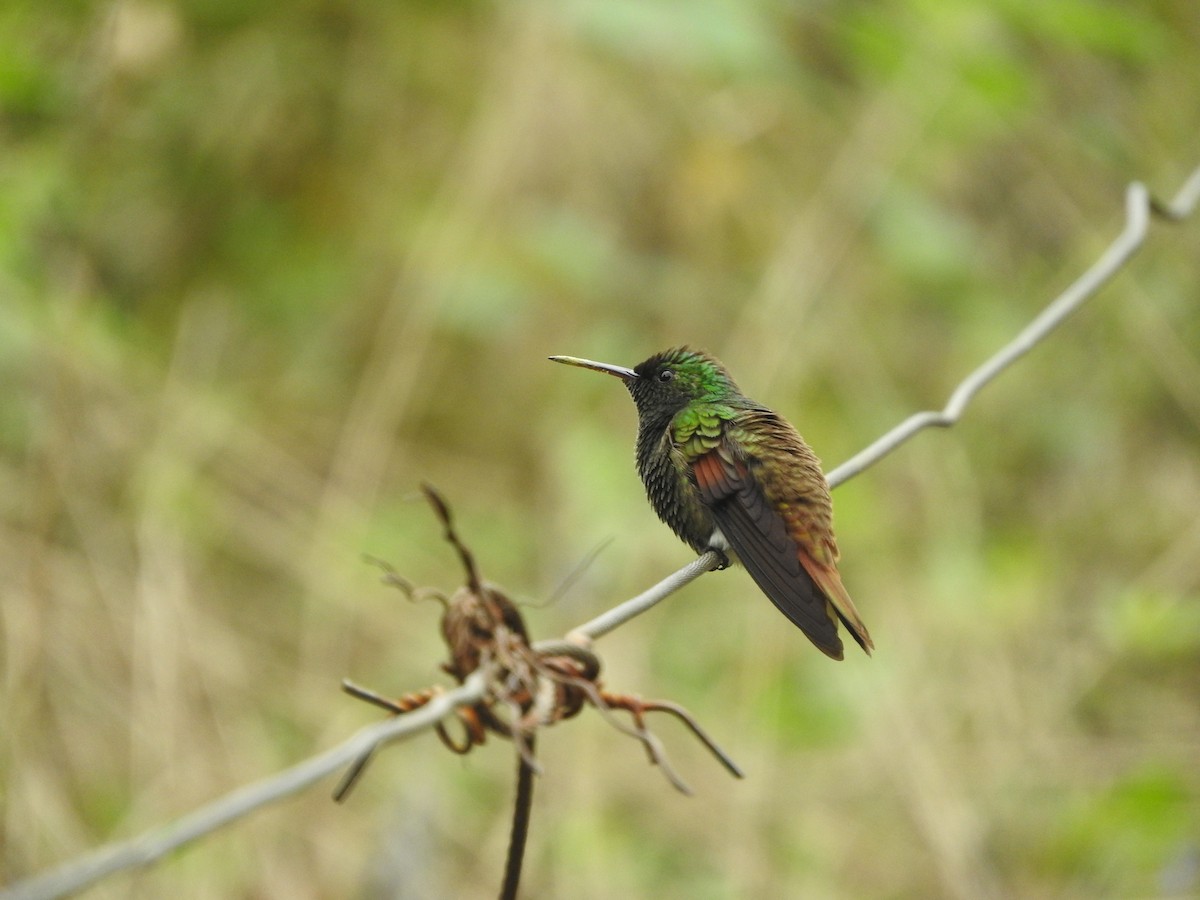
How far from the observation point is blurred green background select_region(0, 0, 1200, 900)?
430cm

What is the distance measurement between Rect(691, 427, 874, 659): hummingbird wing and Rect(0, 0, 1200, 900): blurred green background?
78.1 inches

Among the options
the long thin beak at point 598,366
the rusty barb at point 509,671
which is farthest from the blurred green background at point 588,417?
the rusty barb at point 509,671

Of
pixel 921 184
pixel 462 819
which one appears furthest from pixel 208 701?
pixel 921 184

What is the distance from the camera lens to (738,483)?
7.66 feet

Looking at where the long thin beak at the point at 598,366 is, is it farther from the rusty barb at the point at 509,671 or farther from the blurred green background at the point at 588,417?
the blurred green background at the point at 588,417

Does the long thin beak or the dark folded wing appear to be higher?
the long thin beak

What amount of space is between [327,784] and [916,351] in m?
4.16

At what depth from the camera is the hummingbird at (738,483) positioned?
2.04m

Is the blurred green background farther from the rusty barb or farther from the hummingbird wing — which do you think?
the rusty barb

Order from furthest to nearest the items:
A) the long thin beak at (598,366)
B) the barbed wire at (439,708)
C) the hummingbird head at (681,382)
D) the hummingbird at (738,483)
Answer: the hummingbird head at (681,382) < the long thin beak at (598,366) < the hummingbird at (738,483) < the barbed wire at (439,708)

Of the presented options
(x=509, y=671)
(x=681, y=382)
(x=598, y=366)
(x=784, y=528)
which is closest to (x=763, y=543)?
(x=784, y=528)

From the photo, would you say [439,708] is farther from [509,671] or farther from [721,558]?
[721,558]

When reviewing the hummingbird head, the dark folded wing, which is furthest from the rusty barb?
the hummingbird head

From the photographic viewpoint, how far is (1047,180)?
637 centimetres
